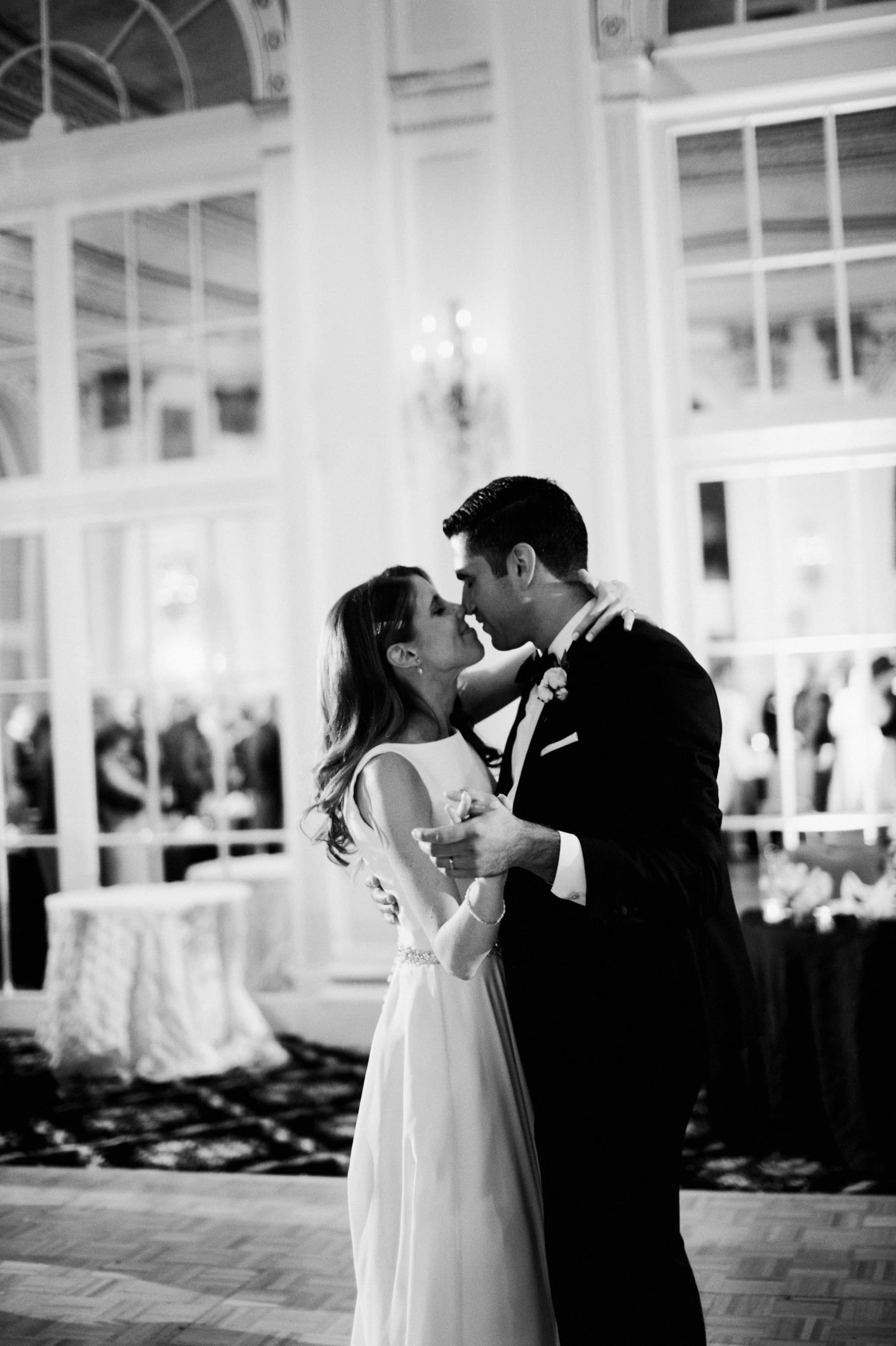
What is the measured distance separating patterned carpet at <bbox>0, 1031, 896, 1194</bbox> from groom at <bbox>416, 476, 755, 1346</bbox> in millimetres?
2043

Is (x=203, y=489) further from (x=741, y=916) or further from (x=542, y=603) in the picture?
(x=542, y=603)

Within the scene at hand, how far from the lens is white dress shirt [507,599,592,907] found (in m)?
1.84

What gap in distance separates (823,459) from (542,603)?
11.7ft

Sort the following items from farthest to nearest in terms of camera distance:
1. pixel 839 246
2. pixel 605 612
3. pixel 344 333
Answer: pixel 344 333 < pixel 839 246 < pixel 605 612

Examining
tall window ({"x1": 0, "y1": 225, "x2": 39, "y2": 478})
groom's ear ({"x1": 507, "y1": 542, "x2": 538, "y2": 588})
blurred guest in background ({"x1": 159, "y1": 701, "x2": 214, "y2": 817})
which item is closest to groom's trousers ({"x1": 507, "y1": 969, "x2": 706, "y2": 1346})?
groom's ear ({"x1": 507, "y1": 542, "x2": 538, "y2": 588})

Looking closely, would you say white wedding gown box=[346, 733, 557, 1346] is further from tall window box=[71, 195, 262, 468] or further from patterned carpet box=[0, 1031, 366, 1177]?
tall window box=[71, 195, 262, 468]

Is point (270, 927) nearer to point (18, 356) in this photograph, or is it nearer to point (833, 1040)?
point (833, 1040)

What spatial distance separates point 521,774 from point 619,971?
0.32 metres

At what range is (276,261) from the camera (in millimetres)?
5895

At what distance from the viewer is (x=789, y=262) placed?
5.54m

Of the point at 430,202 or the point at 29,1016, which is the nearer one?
the point at 430,202

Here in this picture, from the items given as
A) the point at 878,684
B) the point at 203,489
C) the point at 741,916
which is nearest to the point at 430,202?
the point at 203,489

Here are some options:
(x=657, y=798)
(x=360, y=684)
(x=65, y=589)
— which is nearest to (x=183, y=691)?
(x=65, y=589)

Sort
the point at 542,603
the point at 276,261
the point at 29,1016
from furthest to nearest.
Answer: the point at 29,1016, the point at 276,261, the point at 542,603
